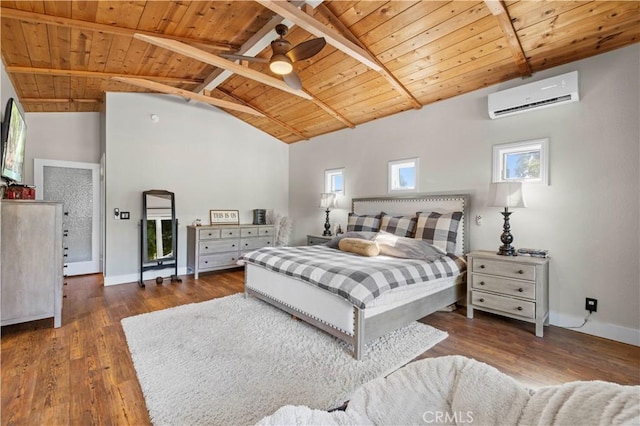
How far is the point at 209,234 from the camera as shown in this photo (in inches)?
198

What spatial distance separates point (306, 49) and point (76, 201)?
16.9 feet

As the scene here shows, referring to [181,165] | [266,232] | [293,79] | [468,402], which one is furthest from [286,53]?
[266,232]

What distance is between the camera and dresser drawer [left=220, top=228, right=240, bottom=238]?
518cm

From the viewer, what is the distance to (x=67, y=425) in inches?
63.4

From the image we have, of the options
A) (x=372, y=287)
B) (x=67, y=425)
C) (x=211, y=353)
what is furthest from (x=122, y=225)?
(x=372, y=287)

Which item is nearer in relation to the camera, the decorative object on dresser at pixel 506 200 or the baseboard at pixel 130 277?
the decorative object on dresser at pixel 506 200

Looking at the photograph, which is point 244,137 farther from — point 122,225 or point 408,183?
point 408,183

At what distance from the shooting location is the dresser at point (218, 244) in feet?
16.2

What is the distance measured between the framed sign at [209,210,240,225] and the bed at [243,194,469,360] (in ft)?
7.21

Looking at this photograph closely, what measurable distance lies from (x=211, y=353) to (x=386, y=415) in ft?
6.11

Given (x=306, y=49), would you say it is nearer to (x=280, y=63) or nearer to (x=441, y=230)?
(x=280, y=63)

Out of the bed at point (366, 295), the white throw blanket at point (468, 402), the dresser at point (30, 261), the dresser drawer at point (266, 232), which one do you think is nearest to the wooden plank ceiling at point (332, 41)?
the bed at point (366, 295)

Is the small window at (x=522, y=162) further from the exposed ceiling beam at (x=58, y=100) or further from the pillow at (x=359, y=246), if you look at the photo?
the exposed ceiling beam at (x=58, y=100)

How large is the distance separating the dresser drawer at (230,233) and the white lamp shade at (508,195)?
4131mm
